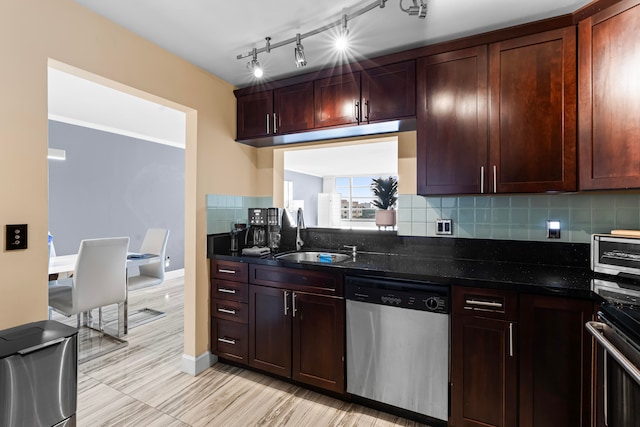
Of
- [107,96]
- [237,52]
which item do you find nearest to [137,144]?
[107,96]

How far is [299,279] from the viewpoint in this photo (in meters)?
2.14

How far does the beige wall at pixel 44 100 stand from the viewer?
1.44 m

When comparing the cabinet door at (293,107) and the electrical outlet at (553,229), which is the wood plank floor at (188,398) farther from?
the cabinet door at (293,107)

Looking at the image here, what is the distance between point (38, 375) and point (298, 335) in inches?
53.5

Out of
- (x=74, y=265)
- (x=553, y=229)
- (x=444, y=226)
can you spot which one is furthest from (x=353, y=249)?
(x=74, y=265)

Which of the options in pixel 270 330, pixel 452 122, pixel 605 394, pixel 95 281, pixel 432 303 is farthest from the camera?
pixel 95 281

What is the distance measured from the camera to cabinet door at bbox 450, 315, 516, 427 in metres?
1.59

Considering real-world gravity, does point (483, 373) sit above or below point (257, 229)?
below

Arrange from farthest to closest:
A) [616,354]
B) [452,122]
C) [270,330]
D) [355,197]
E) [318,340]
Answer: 1. [355,197]
2. [270,330]
3. [318,340]
4. [452,122]
5. [616,354]

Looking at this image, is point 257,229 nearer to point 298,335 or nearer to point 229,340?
point 229,340

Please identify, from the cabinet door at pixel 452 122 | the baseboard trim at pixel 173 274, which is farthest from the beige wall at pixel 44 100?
the baseboard trim at pixel 173 274

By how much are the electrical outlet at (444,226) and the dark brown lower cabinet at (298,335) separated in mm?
931

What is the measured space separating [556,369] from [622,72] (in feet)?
5.00

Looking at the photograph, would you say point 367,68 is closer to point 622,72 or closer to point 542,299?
point 622,72
